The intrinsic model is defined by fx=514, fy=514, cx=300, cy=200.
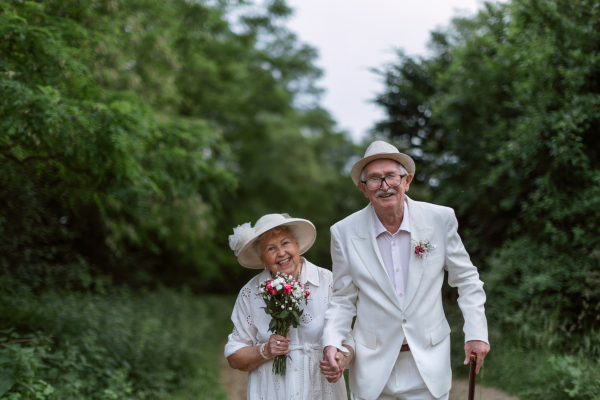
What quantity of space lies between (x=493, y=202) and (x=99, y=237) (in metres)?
7.25

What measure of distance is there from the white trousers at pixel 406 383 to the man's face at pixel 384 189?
0.88m

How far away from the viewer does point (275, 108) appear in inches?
720

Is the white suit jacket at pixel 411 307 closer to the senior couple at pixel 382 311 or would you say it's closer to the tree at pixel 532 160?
the senior couple at pixel 382 311

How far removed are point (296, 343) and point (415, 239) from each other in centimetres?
104

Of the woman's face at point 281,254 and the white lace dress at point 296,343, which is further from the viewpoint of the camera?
the woman's face at point 281,254

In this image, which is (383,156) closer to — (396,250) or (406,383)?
(396,250)

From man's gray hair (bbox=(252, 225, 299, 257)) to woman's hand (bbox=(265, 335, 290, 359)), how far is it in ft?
2.19

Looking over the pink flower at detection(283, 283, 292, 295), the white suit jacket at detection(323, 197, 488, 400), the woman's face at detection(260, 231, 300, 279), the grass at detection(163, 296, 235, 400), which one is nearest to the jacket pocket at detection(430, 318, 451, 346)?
the white suit jacket at detection(323, 197, 488, 400)

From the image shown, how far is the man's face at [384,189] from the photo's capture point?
9.85ft

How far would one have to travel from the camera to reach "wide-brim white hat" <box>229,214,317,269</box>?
3.41m

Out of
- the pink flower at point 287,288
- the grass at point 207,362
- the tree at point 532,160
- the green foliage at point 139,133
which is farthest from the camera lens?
the grass at point 207,362

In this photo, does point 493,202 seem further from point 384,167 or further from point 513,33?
point 384,167

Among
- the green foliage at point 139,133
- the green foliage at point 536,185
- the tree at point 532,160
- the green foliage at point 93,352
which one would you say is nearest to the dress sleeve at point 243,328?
the green foliage at point 93,352

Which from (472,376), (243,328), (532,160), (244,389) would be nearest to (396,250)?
(472,376)
